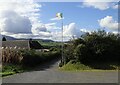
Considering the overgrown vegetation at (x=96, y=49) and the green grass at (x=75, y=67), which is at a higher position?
the overgrown vegetation at (x=96, y=49)

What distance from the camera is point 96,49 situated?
3584cm

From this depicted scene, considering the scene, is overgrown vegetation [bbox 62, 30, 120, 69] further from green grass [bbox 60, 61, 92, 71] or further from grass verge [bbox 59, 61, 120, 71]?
green grass [bbox 60, 61, 92, 71]

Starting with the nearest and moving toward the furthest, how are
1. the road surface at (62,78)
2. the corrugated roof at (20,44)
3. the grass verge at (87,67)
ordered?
the road surface at (62,78)
the grass verge at (87,67)
the corrugated roof at (20,44)

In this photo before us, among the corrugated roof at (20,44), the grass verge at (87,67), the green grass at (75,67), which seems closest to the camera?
the grass verge at (87,67)

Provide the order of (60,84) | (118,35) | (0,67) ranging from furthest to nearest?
(118,35) < (0,67) < (60,84)

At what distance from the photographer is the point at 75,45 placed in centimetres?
3709

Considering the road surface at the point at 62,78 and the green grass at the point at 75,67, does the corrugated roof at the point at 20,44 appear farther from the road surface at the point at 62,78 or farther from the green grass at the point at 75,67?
the road surface at the point at 62,78

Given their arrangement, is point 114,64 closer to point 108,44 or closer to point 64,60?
point 108,44

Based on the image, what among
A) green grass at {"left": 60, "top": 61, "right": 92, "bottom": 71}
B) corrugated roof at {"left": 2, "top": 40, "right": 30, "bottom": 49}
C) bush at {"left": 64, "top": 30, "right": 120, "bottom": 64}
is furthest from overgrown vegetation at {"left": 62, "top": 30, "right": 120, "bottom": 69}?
corrugated roof at {"left": 2, "top": 40, "right": 30, "bottom": 49}

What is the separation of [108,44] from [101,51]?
1.30m

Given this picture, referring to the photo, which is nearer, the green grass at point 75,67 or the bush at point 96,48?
the green grass at point 75,67

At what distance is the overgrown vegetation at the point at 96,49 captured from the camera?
35.5 meters

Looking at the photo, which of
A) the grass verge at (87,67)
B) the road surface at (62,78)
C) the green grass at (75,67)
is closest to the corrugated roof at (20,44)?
the green grass at (75,67)

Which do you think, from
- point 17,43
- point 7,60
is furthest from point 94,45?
point 17,43
